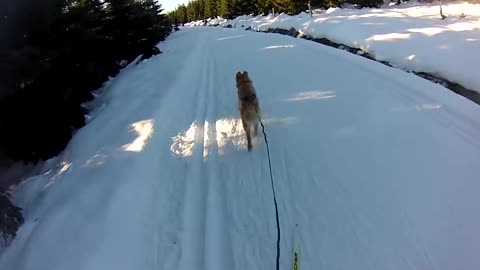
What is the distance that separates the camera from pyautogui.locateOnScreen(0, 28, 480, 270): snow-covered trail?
439 cm

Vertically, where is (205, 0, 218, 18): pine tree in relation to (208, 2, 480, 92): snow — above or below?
above

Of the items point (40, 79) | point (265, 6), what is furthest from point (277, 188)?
point (265, 6)

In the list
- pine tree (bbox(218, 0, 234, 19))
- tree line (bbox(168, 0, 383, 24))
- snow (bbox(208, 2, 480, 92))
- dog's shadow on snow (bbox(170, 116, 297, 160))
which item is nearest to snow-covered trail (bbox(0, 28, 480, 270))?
dog's shadow on snow (bbox(170, 116, 297, 160))

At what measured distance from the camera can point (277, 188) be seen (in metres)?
5.76

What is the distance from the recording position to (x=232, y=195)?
5684 millimetres

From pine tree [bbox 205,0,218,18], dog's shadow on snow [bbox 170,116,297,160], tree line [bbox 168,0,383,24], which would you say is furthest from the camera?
pine tree [bbox 205,0,218,18]

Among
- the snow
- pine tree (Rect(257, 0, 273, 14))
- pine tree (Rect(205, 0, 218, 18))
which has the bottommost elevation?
the snow

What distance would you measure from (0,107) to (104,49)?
803cm

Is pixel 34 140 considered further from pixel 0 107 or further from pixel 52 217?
pixel 52 217

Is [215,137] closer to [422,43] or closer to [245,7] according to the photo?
[422,43]

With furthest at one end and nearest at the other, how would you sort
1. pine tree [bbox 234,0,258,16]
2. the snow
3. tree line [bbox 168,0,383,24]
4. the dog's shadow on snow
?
pine tree [bbox 234,0,258,16] → tree line [bbox 168,0,383,24] → the snow → the dog's shadow on snow

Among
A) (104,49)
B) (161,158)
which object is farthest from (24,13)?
(104,49)

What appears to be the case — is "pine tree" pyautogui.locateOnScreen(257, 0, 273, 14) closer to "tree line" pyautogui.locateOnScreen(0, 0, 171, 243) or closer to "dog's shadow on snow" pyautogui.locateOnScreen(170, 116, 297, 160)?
"tree line" pyautogui.locateOnScreen(0, 0, 171, 243)

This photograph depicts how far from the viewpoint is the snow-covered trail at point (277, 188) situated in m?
4.39
